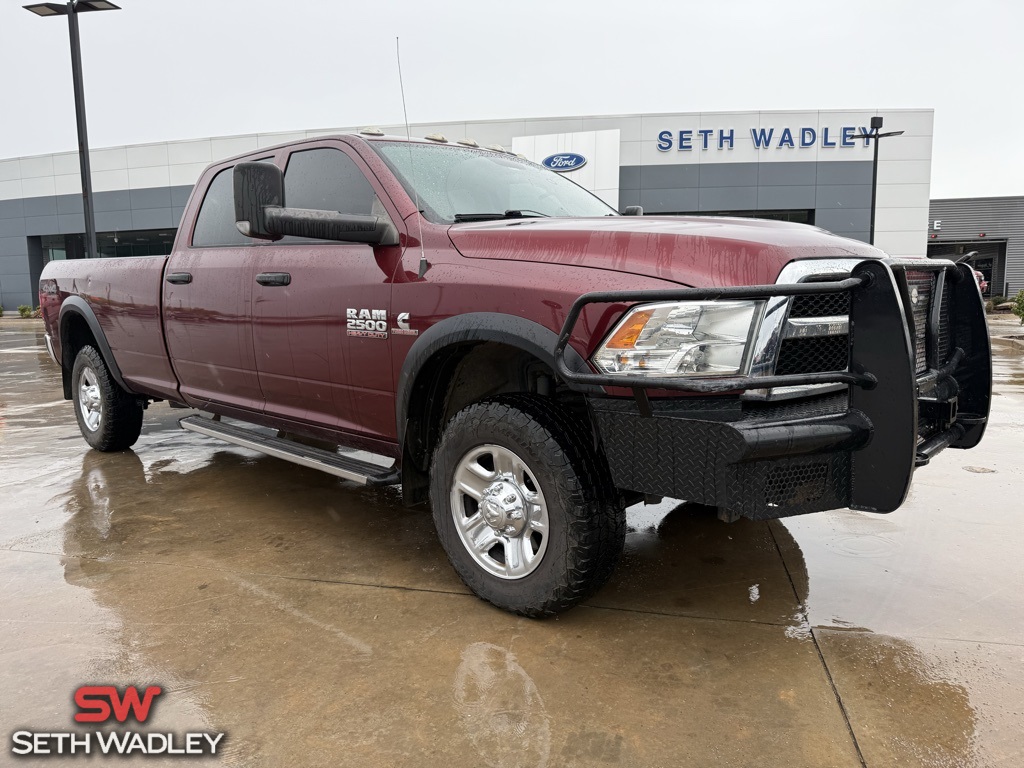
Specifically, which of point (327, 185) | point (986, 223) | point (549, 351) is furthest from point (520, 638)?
point (986, 223)

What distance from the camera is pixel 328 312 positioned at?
11.7ft

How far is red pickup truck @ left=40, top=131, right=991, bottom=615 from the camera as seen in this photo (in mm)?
2389

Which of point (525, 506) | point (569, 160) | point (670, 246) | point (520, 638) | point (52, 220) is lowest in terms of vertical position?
point (520, 638)

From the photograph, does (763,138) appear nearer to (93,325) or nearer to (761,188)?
(761,188)

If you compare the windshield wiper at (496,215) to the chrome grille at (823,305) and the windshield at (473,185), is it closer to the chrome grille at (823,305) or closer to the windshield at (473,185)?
the windshield at (473,185)

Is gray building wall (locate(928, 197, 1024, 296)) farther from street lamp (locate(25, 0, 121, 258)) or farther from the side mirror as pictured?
the side mirror

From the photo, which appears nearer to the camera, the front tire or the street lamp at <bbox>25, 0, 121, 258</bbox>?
the front tire

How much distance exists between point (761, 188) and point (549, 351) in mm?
26323

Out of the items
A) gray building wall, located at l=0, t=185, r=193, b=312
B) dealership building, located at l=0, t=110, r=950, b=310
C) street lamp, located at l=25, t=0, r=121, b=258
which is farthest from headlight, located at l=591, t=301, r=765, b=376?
gray building wall, located at l=0, t=185, r=193, b=312

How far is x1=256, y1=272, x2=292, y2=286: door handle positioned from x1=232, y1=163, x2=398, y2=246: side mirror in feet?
1.96

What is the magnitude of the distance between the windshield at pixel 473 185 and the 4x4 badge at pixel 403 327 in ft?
1.44

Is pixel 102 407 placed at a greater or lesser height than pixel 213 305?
lesser

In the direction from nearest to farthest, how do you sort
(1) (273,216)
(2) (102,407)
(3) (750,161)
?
1. (1) (273,216)
2. (2) (102,407)
3. (3) (750,161)

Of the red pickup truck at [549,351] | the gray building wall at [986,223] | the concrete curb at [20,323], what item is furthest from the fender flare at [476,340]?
the gray building wall at [986,223]
